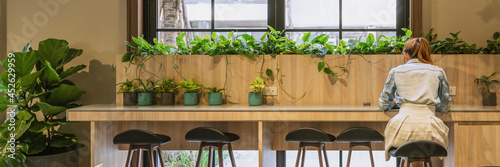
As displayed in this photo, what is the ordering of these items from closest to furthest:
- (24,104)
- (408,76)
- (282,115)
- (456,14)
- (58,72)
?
1. (408,76)
2. (282,115)
3. (24,104)
4. (58,72)
5. (456,14)

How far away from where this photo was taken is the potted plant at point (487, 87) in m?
3.56

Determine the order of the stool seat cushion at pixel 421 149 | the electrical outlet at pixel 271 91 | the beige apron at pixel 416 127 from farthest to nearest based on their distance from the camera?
the electrical outlet at pixel 271 91, the beige apron at pixel 416 127, the stool seat cushion at pixel 421 149

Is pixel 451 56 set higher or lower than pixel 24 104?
higher

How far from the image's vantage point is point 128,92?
3.59m

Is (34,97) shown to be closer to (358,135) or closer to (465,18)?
(358,135)

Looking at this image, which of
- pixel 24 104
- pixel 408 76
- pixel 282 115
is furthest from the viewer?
pixel 24 104

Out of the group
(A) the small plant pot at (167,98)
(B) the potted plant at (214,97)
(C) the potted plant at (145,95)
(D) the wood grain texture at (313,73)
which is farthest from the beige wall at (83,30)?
(B) the potted plant at (214,97)

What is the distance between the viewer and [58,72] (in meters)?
3.65

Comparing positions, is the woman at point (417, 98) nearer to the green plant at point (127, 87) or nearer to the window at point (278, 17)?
the window at point (278, 17)

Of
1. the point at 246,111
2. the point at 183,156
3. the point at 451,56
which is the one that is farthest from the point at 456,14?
the point at 183,156

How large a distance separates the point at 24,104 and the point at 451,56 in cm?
390

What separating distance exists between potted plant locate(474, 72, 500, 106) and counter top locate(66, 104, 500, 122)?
0.40 m

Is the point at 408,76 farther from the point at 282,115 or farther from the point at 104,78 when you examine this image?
the point at 104,78

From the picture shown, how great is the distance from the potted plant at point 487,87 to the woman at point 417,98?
87 cm
